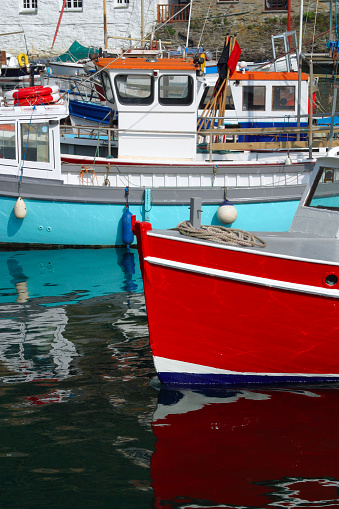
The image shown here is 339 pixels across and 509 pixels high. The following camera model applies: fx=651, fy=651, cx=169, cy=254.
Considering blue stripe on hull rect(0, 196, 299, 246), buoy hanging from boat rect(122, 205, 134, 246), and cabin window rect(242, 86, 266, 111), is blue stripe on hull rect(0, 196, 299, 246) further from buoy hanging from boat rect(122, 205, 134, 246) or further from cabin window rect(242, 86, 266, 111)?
cabin window rect(242, 86, 266, 111)

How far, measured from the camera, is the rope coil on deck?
5754mm

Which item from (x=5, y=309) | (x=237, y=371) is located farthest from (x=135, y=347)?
(x=5, y=309)

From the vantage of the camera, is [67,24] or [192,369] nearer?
[192,369]

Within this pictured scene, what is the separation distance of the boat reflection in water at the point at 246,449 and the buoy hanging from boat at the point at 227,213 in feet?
20.3

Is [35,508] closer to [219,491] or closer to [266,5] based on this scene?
[219,491]

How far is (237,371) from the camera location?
19.8ft

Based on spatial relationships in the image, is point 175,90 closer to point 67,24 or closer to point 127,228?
point 127,228

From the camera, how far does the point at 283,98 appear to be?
1761 cm

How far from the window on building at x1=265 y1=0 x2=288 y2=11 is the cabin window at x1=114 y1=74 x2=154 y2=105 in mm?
26077

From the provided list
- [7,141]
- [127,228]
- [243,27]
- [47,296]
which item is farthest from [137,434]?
[243,27]

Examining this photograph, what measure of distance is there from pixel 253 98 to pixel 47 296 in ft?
34.5

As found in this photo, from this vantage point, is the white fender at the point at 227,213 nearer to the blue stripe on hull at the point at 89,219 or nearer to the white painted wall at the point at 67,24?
the blue stripe on hull at the point at 89,219

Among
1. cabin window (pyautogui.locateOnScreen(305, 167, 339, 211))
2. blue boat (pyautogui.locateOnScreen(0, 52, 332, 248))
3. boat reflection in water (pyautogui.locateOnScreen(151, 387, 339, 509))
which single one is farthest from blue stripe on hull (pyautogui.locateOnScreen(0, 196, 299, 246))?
boat reflection in water (pyautogui.locateOnScreen(151, 387, 339, 509))

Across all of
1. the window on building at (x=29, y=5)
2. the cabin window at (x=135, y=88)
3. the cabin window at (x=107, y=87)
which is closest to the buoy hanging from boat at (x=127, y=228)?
the cabin window at (x=135, y=88)
